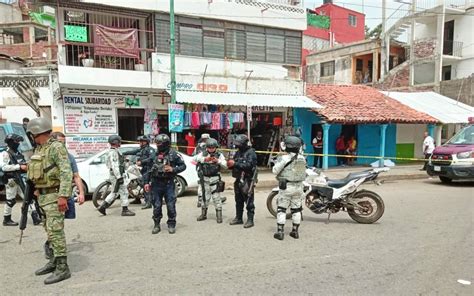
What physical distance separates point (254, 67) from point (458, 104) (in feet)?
40.7

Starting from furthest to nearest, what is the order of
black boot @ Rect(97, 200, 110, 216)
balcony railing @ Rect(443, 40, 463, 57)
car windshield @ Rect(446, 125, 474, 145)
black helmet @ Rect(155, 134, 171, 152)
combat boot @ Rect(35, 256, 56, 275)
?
balcony railing @ Rect(443, 40, 463, 57)
car windshield @ Rect(446, 125, 474, 145)
black boot @ Rect(97, 200, 110, 216)
black helmet @ Rect(155, 134, 171, 152)
combat boot @ Rect(35, 256, 56, 275)

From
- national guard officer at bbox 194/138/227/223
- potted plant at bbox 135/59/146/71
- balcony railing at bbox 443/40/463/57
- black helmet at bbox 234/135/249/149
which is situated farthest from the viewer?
balcony railing at bbox 443/40/463/57

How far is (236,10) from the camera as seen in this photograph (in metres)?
13.8

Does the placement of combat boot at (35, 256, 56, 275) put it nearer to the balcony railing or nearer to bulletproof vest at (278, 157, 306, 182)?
bulletproof vest at (278, 157, 306, 182)

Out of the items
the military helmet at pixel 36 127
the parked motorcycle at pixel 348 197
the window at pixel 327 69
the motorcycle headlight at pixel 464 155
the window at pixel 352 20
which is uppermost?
the window at pixel 352 20

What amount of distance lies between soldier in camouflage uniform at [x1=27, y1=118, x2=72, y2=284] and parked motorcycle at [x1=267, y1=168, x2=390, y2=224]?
4.18 m

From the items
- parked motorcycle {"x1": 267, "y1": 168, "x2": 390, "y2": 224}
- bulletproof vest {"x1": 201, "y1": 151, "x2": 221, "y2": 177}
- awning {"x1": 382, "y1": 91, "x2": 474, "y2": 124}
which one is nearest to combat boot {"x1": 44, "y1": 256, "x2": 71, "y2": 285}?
bulletproof vest {"x1": 201, "y1": 151, "x2": 221, "y2": 177}

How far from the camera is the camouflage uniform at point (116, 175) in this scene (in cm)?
731

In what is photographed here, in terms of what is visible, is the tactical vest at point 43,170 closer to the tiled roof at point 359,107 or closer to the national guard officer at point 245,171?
the national guard officer at point 245,171

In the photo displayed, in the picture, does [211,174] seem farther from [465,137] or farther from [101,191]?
[465,137]

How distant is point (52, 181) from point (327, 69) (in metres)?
26.4

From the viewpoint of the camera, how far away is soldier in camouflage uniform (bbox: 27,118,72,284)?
3883 millimetres

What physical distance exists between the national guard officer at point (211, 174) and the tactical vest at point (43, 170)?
298 cm

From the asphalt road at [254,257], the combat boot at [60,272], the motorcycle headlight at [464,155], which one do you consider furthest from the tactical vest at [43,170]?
the motorcycle headlight at [464,155]
